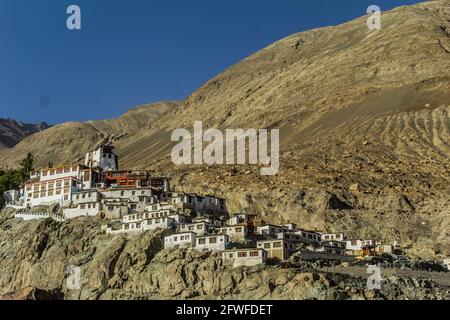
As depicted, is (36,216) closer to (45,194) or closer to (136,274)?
(45,194)

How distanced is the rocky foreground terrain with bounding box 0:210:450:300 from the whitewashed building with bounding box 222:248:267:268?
92 centimetres

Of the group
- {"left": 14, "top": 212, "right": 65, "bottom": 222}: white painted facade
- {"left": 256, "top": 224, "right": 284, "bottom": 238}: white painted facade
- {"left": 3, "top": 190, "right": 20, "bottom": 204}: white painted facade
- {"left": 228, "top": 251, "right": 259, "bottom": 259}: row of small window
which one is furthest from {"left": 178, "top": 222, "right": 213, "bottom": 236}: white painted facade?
{"left": 3, "top": 190, "right": 20, "bottom": 204}: white painted facade

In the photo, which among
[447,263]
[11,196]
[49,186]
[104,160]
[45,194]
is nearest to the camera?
[447,263]

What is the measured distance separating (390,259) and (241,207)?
29.0 meters

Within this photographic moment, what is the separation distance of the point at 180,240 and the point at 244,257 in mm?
8865

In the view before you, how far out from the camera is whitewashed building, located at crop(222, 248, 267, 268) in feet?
246

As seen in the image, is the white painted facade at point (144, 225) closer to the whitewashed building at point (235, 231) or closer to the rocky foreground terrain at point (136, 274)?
the rocky foreground terrain at point (136, 274)

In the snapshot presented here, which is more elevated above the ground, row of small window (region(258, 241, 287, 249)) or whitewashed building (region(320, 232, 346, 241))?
whitewashed building (region(320, 232, 346, 241))

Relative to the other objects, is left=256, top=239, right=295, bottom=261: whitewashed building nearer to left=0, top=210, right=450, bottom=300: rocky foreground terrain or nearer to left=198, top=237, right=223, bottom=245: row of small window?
left=0, top=210, right=450, bottom=300: rocky foreground terrain

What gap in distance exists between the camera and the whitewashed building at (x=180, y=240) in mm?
80062

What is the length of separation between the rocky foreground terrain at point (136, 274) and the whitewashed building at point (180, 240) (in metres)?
1.02

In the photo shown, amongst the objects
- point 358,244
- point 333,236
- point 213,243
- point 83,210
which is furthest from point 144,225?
point 358,244

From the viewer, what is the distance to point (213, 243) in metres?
78.7
